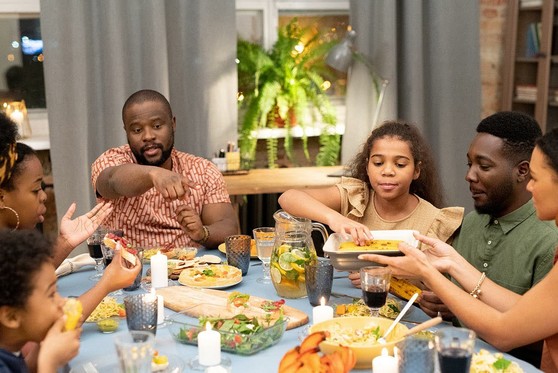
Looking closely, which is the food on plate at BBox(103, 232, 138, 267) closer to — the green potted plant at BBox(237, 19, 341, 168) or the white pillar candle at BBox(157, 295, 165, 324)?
the white pillar candle at BBox(157, 295, 165, 324)

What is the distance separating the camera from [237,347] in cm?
187

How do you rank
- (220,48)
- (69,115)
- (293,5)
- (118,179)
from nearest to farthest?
(118,179) → (69,115) → (220,48) → (293,5)

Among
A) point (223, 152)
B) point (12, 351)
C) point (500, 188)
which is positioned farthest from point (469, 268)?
point (223, 152)

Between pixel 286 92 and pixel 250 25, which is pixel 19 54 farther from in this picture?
pixel 286 92

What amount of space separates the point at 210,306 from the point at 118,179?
1.03 meters

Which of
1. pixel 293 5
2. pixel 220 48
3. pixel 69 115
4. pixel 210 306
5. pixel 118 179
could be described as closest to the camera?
pixel 210 306

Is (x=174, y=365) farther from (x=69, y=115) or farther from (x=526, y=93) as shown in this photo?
(x=526, y=93)

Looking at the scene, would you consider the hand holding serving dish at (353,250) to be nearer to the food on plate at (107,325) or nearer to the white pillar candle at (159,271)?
the white pillar candle at (159,271)

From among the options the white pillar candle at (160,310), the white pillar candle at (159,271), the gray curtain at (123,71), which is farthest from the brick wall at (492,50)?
the white pillar candle at (160,310)

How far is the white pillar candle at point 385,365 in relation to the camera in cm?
167

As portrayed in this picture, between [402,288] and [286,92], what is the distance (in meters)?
2.64

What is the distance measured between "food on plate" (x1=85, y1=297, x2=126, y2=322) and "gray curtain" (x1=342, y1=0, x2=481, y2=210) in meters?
2.82

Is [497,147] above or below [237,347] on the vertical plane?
above

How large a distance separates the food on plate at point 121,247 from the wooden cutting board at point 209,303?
16 centimetres
